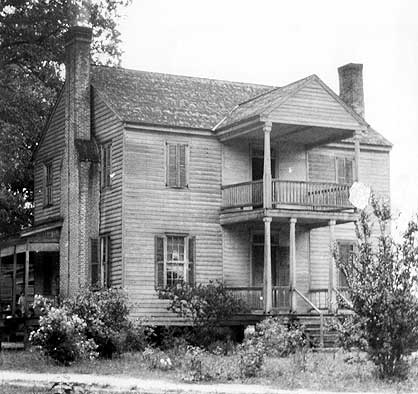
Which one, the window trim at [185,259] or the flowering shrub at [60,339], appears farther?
the window trim at [185,259]

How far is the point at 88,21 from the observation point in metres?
44.5

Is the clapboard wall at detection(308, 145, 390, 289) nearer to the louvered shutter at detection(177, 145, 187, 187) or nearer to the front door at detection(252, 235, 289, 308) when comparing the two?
the front door at detection(252, 235, 289, 308)

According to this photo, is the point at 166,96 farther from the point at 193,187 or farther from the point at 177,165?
the point at 193,187

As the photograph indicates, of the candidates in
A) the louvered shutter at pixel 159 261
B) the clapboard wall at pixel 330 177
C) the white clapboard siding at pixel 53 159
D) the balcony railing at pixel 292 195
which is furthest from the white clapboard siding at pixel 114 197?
the clapboard wall at pixel 330 177

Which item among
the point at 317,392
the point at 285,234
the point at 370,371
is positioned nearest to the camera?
the point at 317,392

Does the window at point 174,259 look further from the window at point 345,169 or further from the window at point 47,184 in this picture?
the window at point 345,169

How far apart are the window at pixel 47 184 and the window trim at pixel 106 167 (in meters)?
3.95

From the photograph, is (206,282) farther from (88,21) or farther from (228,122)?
(88,21)

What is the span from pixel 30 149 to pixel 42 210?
612 cm

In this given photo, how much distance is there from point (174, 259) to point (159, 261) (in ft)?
1.92

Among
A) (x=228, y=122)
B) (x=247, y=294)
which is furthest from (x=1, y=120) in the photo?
(x=247, y=294)

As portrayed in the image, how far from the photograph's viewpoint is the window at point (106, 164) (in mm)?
33156

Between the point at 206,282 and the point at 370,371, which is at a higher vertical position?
the point at 206,282

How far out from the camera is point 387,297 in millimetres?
19531
